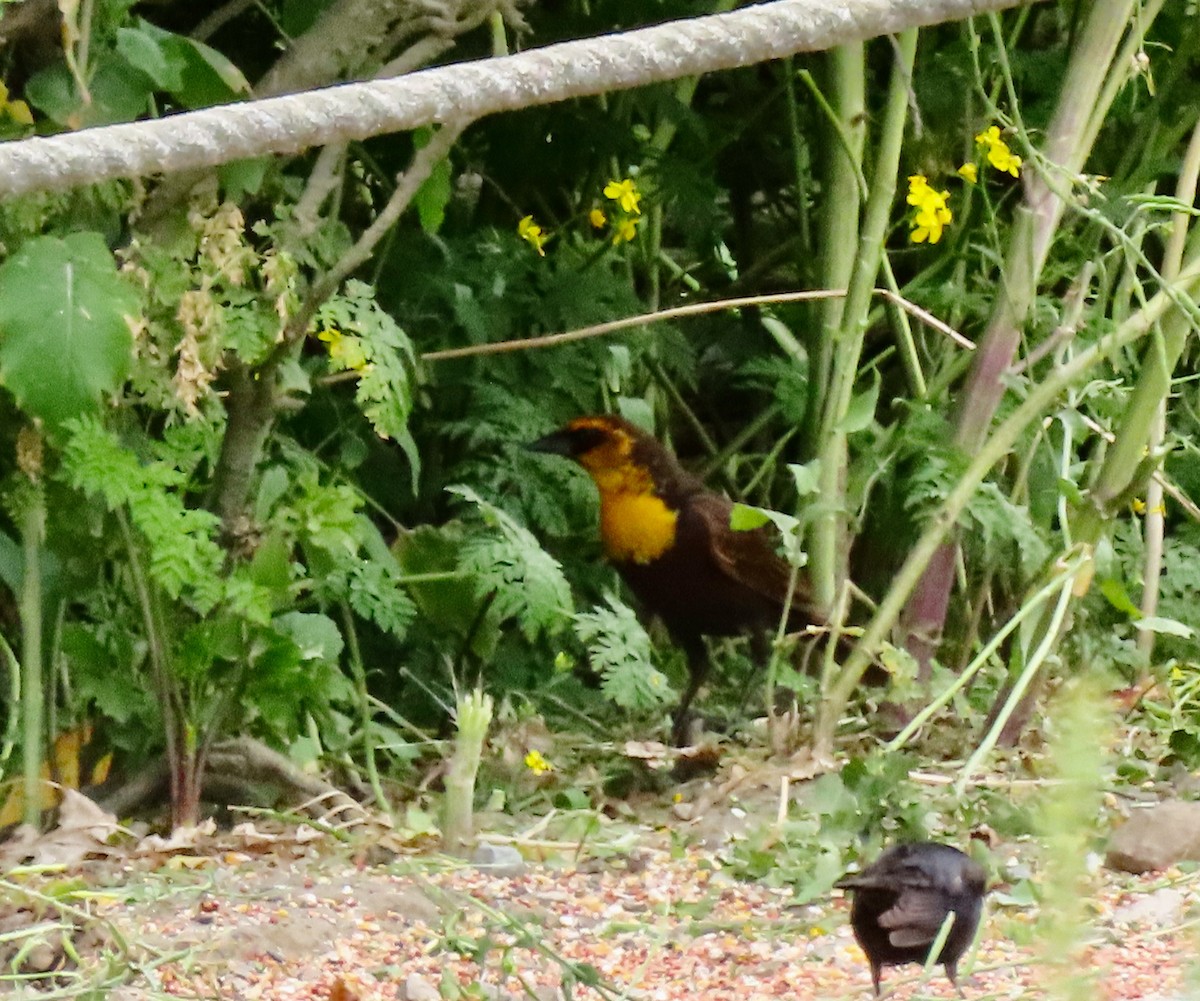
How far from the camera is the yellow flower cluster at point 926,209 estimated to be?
3090 millimetres

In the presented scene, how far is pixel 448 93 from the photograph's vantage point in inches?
41.5

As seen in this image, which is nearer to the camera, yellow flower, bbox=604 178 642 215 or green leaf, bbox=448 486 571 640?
green leaf, bbox=448 486 571 640

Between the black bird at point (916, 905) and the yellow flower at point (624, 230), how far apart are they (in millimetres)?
1656

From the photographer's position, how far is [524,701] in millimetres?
2986

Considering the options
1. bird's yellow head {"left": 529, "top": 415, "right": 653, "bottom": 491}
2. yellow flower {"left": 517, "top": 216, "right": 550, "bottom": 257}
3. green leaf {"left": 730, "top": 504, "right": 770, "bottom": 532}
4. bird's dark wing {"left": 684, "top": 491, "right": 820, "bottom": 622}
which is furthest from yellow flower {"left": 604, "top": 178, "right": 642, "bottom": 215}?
green leaf {"left": 730, "top": 504, "right": 770, "bottom": 532}

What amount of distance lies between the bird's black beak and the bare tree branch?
1.82 m

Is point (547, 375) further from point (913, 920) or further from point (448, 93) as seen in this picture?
point (448, 93)

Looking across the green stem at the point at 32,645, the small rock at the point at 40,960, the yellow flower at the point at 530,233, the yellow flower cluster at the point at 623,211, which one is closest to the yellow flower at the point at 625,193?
the yellow flower cluster at the point at 623,211

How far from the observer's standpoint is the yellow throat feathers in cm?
311

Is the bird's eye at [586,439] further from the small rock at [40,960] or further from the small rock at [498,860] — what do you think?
the small rock at [40,960]

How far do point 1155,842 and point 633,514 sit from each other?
1.17 metres

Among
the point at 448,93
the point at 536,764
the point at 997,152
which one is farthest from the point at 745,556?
the point at 448,93

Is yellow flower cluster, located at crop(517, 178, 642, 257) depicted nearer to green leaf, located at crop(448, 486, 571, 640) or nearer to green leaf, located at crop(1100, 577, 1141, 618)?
green leaf, located at crop(448, 486, 571, 640)

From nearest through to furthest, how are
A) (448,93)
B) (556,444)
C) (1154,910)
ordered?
(448,93), (1154,910), (556,444)
